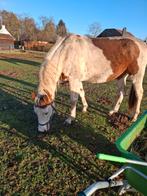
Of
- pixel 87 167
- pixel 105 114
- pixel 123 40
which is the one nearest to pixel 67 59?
pixel 123 40

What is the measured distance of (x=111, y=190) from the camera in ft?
11.5

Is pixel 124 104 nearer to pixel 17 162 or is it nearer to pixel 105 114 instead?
pixel 105 114

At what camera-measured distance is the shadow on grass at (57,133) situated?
4.38 m

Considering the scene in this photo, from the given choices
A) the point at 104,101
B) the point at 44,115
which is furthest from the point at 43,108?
the point at 104,101

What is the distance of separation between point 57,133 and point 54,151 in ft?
2.67

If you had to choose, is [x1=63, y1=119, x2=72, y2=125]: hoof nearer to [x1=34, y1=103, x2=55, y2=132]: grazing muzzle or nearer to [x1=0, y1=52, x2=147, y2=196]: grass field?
[x1=0, y1=52, x2=147, y2=196]: grass field

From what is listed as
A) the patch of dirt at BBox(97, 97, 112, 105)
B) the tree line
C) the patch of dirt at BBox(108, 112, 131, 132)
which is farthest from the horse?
the tree line

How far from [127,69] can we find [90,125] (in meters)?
1.78

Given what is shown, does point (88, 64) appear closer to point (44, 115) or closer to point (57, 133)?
point (44, 115)

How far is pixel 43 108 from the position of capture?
499cm

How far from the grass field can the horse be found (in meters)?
0.46

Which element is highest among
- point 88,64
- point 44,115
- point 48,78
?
point 88,64

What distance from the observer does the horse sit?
17.2 ft

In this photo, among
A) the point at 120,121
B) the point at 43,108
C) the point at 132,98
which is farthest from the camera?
the point at 132,98
